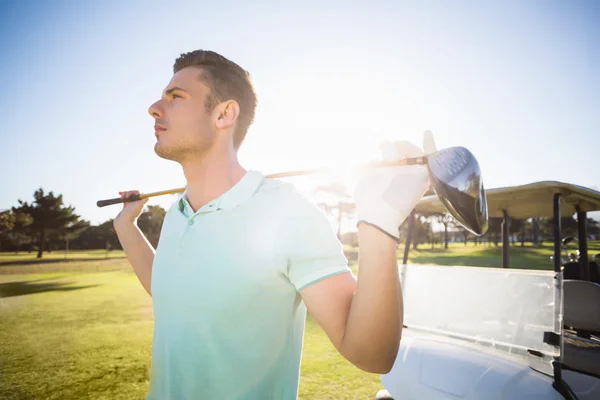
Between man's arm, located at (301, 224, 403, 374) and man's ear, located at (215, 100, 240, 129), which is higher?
man's ear, located at (215, 100, 240, 129)

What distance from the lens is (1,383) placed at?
5.36 metres

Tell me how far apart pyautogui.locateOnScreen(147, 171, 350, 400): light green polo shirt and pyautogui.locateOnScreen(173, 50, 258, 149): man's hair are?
835 millimetres

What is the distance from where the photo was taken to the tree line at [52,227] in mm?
55406

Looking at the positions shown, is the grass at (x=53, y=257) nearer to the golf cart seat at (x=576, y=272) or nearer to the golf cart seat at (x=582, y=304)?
the golf cart seat at (x=576, y=272)

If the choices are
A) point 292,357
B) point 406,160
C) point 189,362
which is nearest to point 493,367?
point 292,357

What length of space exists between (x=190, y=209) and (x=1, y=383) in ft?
20.8

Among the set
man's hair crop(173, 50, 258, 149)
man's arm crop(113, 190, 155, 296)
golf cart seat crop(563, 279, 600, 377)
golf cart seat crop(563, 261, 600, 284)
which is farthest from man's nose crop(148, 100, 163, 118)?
golf cart seat crop(563, 261, 600, 284)

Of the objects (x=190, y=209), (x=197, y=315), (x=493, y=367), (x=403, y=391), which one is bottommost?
(x=403, y=391)

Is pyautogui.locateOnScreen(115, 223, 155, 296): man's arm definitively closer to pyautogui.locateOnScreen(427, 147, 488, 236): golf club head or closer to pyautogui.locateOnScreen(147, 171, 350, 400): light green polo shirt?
pyautogui.locateOnScreen(147, 171, 350, 400): light green polo shirt

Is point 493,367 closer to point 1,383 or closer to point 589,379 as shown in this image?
point 589,379

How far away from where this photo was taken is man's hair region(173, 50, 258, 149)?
6.90 ft

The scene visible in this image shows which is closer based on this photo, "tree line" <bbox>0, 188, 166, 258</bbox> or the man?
the man

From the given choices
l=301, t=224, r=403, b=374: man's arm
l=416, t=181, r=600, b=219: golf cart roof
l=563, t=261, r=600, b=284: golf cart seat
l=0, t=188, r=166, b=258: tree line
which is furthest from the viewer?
l=0, t=188, r=166, b=258: tree line

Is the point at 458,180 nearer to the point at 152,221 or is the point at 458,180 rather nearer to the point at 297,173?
the point at 297,173
